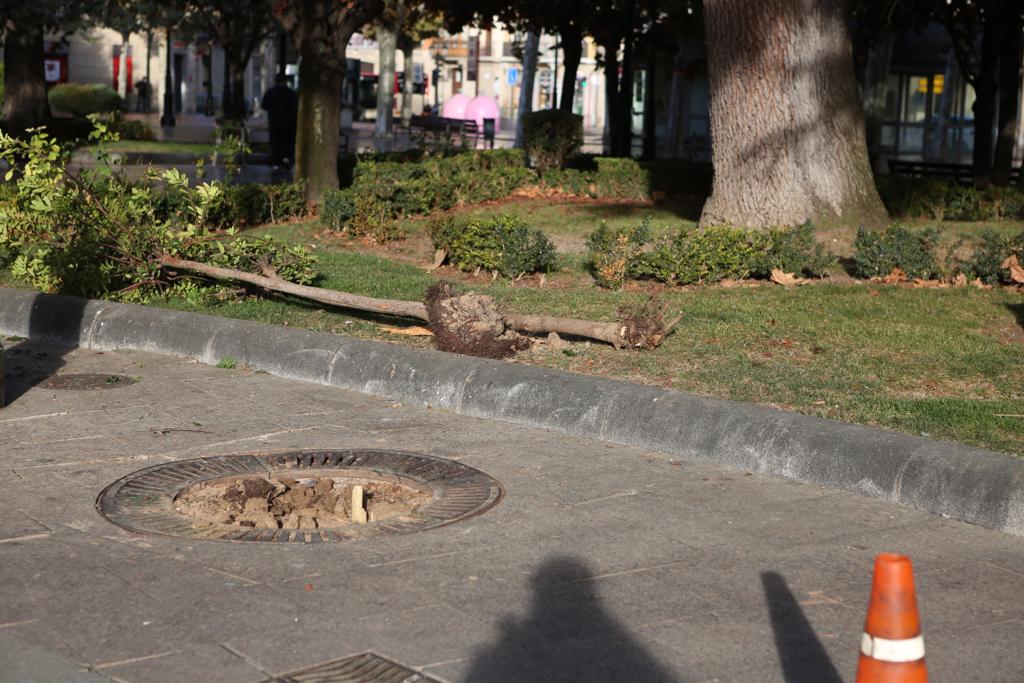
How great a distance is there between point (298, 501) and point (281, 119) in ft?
70.5

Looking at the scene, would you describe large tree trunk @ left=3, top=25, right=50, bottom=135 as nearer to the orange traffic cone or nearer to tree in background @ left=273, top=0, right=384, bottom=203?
tree in background @ left=273, top=0, right=384, bottom=203

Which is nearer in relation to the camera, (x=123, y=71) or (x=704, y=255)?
(x=704, y=255)

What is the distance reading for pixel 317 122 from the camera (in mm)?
17781

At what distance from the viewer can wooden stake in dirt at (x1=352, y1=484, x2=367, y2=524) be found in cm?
564

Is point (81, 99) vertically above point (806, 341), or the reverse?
point (81, 99)

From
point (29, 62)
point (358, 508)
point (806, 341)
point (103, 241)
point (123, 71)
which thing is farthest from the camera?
point (123, 71)

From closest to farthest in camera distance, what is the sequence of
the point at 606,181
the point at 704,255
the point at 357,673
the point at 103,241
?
the point at 357,673, the point at 103,241, the point at 704,255, the point at 606,181

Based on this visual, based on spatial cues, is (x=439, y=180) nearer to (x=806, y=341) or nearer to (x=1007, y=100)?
(x=806, y=341)

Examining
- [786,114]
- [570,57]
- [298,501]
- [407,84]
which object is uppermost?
[407,84]

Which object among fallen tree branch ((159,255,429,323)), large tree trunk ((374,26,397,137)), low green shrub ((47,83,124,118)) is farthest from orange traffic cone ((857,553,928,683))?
low green shrub ((47,83,124,118))

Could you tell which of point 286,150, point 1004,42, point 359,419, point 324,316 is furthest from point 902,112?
point 359,419

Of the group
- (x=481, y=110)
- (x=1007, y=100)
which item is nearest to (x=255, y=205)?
(x=1007, y=100)

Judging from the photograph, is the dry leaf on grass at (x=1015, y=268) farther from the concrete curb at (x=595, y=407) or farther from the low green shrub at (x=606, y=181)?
the low green shrub at (x=606, y=181)

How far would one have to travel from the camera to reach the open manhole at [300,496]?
5.42 m
